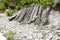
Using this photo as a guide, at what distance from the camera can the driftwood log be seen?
5.82 m

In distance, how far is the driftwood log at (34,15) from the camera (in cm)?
582

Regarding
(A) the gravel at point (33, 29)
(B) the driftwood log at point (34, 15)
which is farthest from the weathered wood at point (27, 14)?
(A) the gravel at point (33, 29)

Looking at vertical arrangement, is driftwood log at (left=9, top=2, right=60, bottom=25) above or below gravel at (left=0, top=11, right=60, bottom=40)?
above

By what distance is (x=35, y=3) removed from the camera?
691cm

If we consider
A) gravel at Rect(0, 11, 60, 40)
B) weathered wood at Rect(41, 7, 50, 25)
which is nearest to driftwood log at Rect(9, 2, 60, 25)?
weathered wood at Rect(41, 7, 50, 25)

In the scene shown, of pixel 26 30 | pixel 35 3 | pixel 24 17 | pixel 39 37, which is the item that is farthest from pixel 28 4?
pixel 39 37

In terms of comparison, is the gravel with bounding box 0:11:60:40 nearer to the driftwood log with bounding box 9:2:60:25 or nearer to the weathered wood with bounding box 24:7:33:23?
the driftwood log with bounding box 9:2:60:25

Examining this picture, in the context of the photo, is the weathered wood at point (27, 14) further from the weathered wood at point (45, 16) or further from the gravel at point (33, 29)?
the weathered wood at point (45, 16)

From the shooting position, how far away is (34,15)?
241 inches

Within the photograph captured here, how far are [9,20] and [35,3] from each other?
153cm

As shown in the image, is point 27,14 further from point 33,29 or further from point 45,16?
point 33,29

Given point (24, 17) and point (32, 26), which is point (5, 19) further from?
point (32, 26)

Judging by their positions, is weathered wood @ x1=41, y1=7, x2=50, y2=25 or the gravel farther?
weathered wood @ x1=41, y1=7, x2=50, y2=25

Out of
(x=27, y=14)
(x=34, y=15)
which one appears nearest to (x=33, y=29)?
(x=34, y=15)
